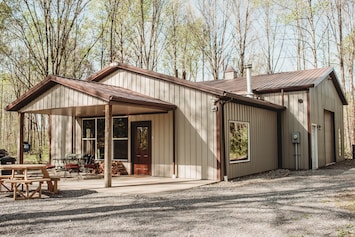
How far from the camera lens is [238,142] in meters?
11.0

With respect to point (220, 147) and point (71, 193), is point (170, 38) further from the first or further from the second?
point (71, 193)

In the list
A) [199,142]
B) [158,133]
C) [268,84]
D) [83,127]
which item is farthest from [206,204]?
[268,84]

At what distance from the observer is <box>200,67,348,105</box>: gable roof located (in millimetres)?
13736

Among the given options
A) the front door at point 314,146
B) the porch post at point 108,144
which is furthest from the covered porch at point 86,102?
the front door at point 314,146

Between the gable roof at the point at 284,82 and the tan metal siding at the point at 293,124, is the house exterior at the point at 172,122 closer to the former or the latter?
the tan metal siding at the point at 293,124

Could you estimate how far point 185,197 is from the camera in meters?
7.38

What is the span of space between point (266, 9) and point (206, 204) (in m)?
23.6

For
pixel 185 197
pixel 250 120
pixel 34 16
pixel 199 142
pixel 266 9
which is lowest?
pixel 185 197

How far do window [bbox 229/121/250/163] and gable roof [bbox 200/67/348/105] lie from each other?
331 centimetres

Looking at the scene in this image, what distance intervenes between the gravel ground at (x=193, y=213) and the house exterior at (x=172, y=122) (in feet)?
6.78

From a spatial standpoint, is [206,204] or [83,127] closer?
[206,204]

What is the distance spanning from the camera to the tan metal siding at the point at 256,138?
1066 cm

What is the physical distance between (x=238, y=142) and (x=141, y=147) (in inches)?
136

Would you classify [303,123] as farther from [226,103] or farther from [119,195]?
[119,195]
